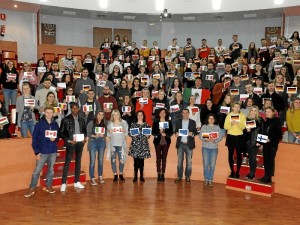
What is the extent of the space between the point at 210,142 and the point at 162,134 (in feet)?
3.68

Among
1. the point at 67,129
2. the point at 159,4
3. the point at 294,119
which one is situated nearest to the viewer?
the point at 67,129

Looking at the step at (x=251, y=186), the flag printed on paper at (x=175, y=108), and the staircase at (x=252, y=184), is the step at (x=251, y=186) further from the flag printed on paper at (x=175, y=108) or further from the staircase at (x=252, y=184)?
the flag printed on paper at (x=175, y=108)

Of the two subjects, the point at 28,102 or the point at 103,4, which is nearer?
the point at 28,102

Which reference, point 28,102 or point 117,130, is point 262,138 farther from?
point 28,102

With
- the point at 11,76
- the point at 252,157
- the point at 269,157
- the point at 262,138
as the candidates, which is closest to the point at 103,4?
the point at 11,76

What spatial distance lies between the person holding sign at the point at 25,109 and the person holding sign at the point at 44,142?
98 centimetres

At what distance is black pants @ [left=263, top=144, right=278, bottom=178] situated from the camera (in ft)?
27.7

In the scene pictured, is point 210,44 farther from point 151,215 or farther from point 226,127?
point 151,215

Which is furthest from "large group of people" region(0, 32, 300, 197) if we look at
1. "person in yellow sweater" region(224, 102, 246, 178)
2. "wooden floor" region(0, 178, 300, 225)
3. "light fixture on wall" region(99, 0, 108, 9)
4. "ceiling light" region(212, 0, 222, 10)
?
"light fixture on wall" region(99, 0, 108, 9)

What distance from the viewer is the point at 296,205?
7.99m

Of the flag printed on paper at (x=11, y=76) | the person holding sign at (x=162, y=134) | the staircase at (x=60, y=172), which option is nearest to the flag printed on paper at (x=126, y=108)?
the person holding sign at (x=162, y=134)

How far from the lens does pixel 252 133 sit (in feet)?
28.3

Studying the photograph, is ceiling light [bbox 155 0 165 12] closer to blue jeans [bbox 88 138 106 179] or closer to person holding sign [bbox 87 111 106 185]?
person holding sign [bbox 87 111 106 185]

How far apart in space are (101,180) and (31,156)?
1.70m
